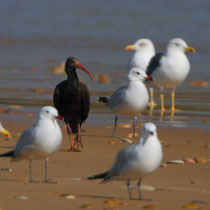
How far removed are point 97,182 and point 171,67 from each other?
7673 mm

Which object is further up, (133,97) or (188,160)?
(133,97)

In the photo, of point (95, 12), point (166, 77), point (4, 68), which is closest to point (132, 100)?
point (166, 77)

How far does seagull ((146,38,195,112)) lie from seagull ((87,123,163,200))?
815cm

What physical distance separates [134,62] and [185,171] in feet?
27.9

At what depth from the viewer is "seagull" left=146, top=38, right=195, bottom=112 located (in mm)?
15164

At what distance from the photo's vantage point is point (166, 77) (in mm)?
15156

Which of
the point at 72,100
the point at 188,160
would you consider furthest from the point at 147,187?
the point at 72,100

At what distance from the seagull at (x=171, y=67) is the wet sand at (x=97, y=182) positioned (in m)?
4.50

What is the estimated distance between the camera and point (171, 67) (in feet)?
50.0

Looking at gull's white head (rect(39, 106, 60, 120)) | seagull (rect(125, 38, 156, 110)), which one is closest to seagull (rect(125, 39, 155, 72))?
seagull (rect(125, 38, 156, 110))

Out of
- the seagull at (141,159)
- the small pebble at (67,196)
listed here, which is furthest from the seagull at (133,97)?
the small pebble at (67,196)

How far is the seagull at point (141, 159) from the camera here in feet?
22.3

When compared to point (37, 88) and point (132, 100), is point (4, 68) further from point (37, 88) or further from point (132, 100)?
point (132, 100)

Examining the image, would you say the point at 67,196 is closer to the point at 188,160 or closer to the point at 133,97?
the point at 188,160
